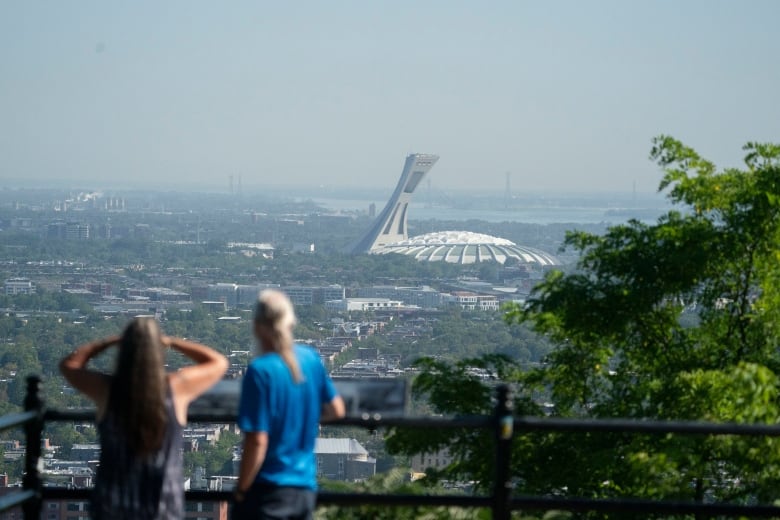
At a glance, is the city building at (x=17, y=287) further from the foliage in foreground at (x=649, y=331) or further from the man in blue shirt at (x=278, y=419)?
the man in blue shirt at (x=278, y=419)

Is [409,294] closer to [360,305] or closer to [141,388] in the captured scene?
[360,305]

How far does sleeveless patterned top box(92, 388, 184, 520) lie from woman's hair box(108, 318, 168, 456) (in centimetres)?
3

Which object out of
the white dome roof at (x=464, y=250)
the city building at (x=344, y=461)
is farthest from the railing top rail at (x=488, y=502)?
the white dome roof at (x=464, y=250)

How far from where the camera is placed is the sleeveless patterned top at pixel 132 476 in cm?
358

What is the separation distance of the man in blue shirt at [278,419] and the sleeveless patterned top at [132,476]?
20 cm

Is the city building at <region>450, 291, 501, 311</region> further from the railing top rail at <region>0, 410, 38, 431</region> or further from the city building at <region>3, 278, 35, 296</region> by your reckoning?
the railing top rail at <region>0, 410, 38, 431</region>

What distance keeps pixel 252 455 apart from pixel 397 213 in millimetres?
167112

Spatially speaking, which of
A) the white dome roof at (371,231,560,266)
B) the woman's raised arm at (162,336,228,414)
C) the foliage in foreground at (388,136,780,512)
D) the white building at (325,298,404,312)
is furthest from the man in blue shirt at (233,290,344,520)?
the white dome roof at (371,231,560,266)

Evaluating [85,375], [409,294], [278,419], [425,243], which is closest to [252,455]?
[278,419]

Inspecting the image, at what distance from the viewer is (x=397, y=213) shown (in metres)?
171

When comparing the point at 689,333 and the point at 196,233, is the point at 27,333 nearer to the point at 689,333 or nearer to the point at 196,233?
the point at 689,333

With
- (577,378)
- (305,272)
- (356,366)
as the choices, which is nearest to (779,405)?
(577,378)

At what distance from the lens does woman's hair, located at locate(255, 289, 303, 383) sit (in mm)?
3582

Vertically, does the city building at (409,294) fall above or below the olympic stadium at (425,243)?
below
